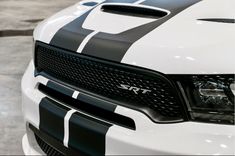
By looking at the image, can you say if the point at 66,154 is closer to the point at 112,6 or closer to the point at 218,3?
the point at 112,6

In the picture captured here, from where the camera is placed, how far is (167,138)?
162 cm

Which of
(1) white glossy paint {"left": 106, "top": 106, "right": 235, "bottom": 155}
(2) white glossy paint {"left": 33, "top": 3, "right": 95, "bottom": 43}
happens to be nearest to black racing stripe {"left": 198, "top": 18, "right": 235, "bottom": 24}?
(1) white glossy paint {"left": 106, "top": 106, "right": 235, "bottom": 155}

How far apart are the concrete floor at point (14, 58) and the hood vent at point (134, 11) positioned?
143 centimetres

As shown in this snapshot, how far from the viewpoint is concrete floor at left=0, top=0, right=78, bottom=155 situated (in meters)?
3.46

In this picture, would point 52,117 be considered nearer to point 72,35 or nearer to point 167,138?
point 72,35

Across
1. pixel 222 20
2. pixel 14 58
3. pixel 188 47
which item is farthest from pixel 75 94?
pixel 14 58

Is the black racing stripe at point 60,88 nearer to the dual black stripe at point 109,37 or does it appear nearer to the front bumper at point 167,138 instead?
the dual black stripe at point 109,37

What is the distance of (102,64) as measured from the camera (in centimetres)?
185

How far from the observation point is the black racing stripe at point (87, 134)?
5.92 ft

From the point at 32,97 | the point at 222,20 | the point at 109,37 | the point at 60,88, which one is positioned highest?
the point at 222,20

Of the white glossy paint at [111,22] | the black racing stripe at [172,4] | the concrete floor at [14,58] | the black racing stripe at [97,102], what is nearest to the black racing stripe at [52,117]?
the black racing stripe at [97,102]

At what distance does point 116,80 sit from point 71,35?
1.18 ft

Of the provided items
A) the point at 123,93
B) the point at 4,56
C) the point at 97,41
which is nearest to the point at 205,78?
the point at 123,93

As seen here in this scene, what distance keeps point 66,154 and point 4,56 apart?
426 cm
